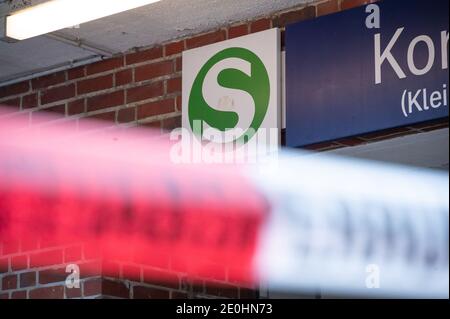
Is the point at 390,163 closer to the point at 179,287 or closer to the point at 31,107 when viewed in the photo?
the point at 179,287

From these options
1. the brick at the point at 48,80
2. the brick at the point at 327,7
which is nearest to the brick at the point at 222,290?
the brick at the point at 48,80

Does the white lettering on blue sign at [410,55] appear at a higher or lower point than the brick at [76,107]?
lower

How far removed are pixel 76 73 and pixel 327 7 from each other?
1.38m

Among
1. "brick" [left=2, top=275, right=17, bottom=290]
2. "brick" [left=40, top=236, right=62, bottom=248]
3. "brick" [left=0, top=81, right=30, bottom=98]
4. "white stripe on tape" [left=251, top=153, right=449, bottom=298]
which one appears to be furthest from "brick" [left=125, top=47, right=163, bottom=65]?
"brick" [left=2, top=275, right=17, bottom=290]

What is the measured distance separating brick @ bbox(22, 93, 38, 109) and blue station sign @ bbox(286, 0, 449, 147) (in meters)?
Answer: 1.48

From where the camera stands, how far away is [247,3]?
4.48 m

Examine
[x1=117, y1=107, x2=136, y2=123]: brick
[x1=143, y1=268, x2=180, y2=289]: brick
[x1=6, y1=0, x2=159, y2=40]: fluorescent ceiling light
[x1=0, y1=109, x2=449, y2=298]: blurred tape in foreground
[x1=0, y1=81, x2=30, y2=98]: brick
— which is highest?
[x1=0, y1=81, x2=30, y2=98]: brick

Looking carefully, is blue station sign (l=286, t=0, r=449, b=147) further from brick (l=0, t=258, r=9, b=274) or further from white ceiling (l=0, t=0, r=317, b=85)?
brick (l=0, t=258, r=9, b=274)

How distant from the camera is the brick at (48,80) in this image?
5.22 m

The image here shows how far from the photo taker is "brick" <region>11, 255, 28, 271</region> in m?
5.01

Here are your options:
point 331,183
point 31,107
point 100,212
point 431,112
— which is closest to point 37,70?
point 31,107

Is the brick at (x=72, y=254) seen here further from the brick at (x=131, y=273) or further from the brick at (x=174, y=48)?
the brick at (x=174, y=48)

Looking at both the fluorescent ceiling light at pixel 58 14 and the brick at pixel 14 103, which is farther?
the brick at pixel 14 103

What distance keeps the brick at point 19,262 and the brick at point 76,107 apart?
2.36ft
